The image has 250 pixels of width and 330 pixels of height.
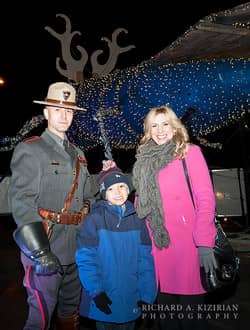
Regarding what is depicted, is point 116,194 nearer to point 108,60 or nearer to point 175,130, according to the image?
point 175,130

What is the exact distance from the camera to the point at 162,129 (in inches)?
95.5

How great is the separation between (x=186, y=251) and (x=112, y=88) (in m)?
3.36

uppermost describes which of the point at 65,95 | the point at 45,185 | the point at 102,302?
the point at 65,95

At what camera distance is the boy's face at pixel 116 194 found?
2410 mm

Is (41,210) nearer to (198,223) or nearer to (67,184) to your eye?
(67,184)

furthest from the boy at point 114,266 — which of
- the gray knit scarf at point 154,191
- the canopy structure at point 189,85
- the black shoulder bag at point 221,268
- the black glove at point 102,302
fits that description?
the canopy structure at point 189,85

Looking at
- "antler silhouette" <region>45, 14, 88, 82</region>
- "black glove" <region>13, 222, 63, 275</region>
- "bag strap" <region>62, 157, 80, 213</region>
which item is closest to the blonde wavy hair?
"bag strap" <region>62, 157, 80, 213</region>

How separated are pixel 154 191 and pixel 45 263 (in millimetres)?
908

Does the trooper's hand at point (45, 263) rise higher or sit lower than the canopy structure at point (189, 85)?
lower

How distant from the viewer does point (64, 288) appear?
246 centimetres

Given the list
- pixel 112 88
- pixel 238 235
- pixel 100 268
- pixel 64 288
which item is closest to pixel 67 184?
pixel 100 268

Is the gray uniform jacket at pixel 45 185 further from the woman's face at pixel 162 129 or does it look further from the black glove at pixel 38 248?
the woman's face at pixel 162 129

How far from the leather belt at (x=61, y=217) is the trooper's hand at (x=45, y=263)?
26 centimetres

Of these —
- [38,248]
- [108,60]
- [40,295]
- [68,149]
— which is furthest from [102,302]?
[108,60]
